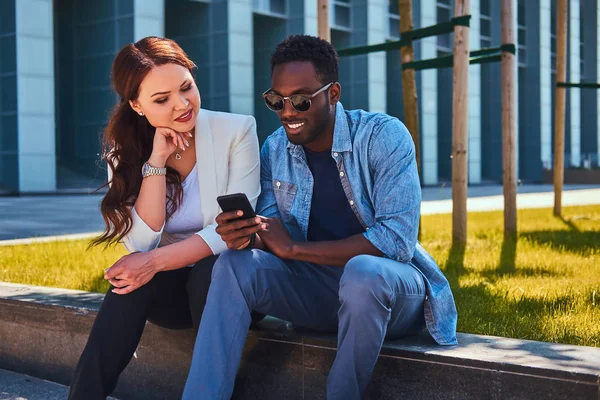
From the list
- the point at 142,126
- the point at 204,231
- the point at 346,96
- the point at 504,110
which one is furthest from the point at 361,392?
the point at 346,96

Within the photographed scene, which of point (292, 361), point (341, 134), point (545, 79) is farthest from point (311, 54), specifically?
point (545, 79)

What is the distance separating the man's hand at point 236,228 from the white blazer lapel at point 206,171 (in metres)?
0.46

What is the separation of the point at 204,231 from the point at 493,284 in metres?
2.40

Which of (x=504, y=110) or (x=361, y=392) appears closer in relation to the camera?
(x=361, y=392)

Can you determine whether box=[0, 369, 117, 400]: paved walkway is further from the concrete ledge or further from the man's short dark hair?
the man's short dark hair

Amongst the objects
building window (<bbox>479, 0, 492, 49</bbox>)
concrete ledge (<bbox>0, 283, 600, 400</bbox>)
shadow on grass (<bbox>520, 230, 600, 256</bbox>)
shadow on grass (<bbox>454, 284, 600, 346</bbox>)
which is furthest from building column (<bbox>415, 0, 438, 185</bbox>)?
concrete ledge (<bbox>0, 283, 600, 400</bbox>)

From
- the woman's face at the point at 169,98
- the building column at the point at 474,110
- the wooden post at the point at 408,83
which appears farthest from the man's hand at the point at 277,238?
the building column at the point at 474,110

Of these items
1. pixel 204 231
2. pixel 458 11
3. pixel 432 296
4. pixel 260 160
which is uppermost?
pixel 458 11

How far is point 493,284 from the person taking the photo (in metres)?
5.23

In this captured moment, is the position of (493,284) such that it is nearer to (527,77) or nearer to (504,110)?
(504,110)

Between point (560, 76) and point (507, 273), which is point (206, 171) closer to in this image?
point (507, 273)

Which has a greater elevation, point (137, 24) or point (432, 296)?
point (137, 24)

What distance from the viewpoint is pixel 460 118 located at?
7.45 meters

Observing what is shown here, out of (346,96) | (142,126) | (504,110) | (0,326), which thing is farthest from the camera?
(346,96)
